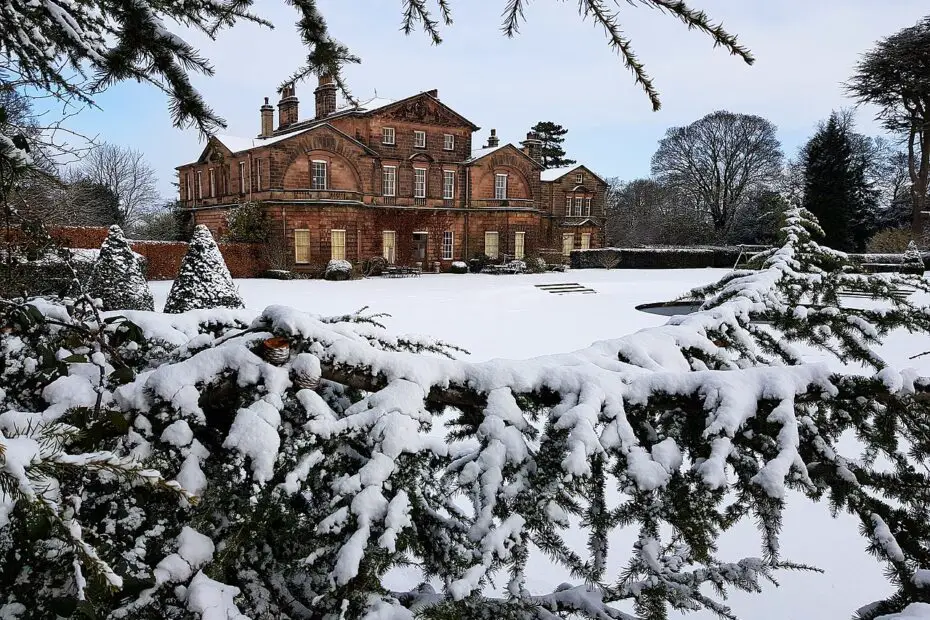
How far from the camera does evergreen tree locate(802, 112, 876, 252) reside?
36156 millimetres

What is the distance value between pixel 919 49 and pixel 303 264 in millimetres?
32560

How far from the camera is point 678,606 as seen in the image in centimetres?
188

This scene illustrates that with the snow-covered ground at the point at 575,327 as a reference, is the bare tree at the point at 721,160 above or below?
above

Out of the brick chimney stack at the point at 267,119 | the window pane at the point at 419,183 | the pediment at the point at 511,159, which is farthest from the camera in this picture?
the pediment at the point at 511,159

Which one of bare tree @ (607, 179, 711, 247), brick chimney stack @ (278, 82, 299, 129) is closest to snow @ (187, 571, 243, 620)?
brick chimney stack @ (278, 82, 299, 129)

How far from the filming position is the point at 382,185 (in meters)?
30.6

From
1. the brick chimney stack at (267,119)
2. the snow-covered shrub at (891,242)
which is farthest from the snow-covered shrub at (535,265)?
the snow-covered shrub at (891,242)

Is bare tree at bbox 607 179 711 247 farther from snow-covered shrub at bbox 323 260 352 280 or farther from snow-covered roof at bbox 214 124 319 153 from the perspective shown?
snow-covered roof at bbox 214 124 319 153

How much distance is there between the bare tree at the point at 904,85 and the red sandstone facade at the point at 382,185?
15770 mm

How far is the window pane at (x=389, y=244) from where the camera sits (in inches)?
1208

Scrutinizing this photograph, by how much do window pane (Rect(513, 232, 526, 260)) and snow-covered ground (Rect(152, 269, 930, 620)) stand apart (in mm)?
4905

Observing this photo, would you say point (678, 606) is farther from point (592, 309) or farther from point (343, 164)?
point (343, 164)

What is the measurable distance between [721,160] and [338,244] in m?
33.3

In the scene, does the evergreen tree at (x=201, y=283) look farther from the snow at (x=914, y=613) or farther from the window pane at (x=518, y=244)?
the window pane at (x=518, y=244)
